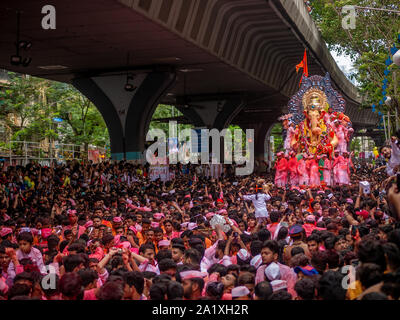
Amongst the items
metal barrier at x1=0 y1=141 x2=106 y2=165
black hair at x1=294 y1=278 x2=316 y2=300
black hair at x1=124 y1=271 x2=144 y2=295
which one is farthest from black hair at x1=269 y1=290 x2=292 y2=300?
metal barrier at x1=0 y1=141 x2=106 y2=165

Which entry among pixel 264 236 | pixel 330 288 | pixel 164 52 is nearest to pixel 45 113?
pixel 164 52

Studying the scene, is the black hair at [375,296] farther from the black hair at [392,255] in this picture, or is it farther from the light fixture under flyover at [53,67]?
the light fixture under flyover at [53,67]

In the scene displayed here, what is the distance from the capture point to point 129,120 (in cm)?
2531

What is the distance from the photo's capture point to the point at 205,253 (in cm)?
882

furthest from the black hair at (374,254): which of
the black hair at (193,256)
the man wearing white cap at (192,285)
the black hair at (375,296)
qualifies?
the black hair at (193,256)

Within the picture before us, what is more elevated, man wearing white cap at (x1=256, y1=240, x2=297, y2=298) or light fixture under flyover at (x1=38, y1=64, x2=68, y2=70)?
light fixture under flyover at (x1=38, y1=64, x2=68, y2=70)

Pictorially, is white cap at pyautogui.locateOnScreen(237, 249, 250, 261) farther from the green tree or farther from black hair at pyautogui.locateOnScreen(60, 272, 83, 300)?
the green tree

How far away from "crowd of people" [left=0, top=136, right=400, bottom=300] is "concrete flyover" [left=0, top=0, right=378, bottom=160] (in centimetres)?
494

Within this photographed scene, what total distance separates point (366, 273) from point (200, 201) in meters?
11.8

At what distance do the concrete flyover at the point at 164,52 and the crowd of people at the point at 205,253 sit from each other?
4.94 meters

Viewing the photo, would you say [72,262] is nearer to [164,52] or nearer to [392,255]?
[392,255]

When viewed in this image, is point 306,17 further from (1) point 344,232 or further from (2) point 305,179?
(1) point 344,232

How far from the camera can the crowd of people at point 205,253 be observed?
5.86 meters

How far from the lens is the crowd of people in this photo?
586 cm
